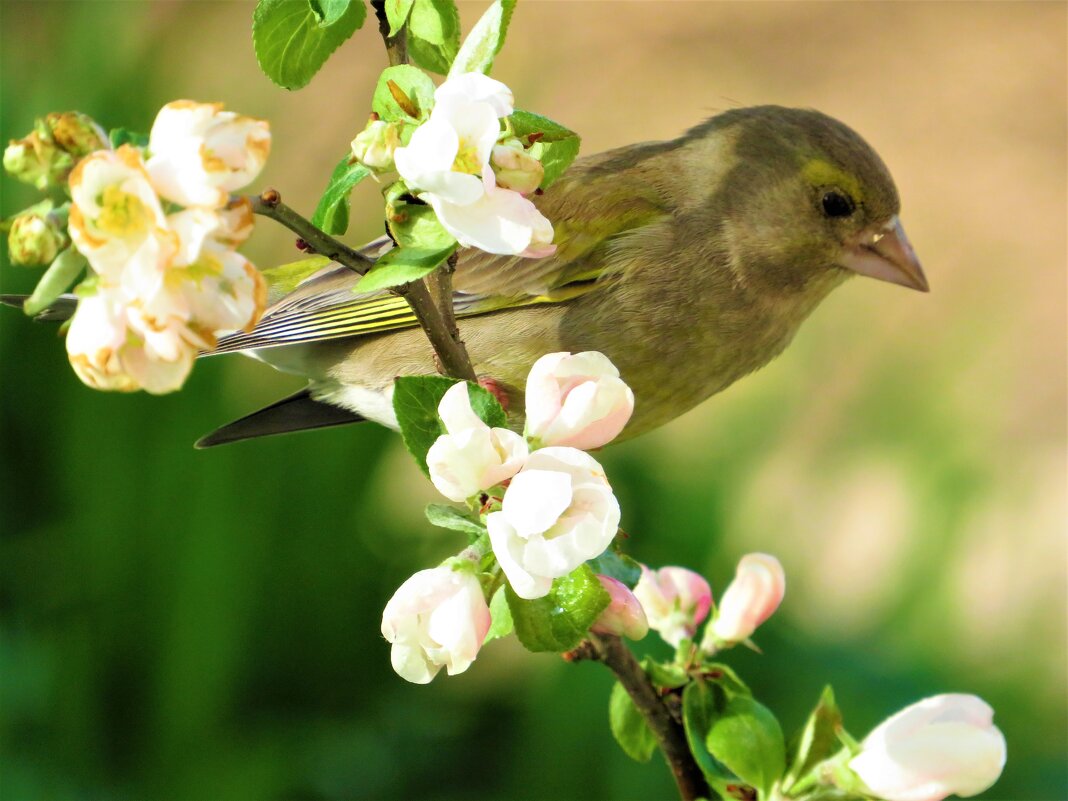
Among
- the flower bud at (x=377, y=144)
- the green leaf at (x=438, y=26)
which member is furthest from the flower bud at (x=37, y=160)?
the green leaf at (x=438, y=26)

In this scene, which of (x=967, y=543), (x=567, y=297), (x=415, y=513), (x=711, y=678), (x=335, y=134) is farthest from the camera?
(x=335, y=134)

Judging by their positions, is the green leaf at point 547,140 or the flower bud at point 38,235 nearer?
the flower bud at point 38,235

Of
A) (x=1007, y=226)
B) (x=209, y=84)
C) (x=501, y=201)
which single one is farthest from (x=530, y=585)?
(x=1007, y=226)

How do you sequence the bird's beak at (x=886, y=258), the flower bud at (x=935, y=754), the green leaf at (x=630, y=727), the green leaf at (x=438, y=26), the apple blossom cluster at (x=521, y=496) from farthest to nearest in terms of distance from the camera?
the bird's beak at (x=886, y=258) < the green leaf at (x=630, y=727) < the flower bud at (x=935, y=754) < the green leaf at (x=438, y=26) < the apple blossom cluster at (x=521, y=496)

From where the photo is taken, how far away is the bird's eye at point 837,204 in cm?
175

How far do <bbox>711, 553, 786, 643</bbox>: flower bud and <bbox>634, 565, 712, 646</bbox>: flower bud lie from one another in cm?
3

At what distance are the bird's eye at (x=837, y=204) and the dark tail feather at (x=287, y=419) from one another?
710 millimetres

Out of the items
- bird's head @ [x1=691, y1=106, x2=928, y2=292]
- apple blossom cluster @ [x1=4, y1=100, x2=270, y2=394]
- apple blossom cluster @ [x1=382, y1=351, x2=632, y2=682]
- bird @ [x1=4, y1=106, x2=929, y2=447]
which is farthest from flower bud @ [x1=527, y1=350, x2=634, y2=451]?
bird's head @ [x1=691, y1=106, x2=928, y2=292]

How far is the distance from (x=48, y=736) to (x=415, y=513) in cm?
85

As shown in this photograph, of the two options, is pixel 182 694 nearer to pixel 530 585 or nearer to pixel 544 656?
pixel 544 656

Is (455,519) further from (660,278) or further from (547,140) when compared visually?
(660,278)

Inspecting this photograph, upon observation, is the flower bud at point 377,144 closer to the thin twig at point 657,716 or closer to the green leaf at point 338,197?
the green leaf at point 338,197

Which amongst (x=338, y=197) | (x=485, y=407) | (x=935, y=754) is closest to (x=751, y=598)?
(x=935, y=754)

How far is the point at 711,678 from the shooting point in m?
1.05
